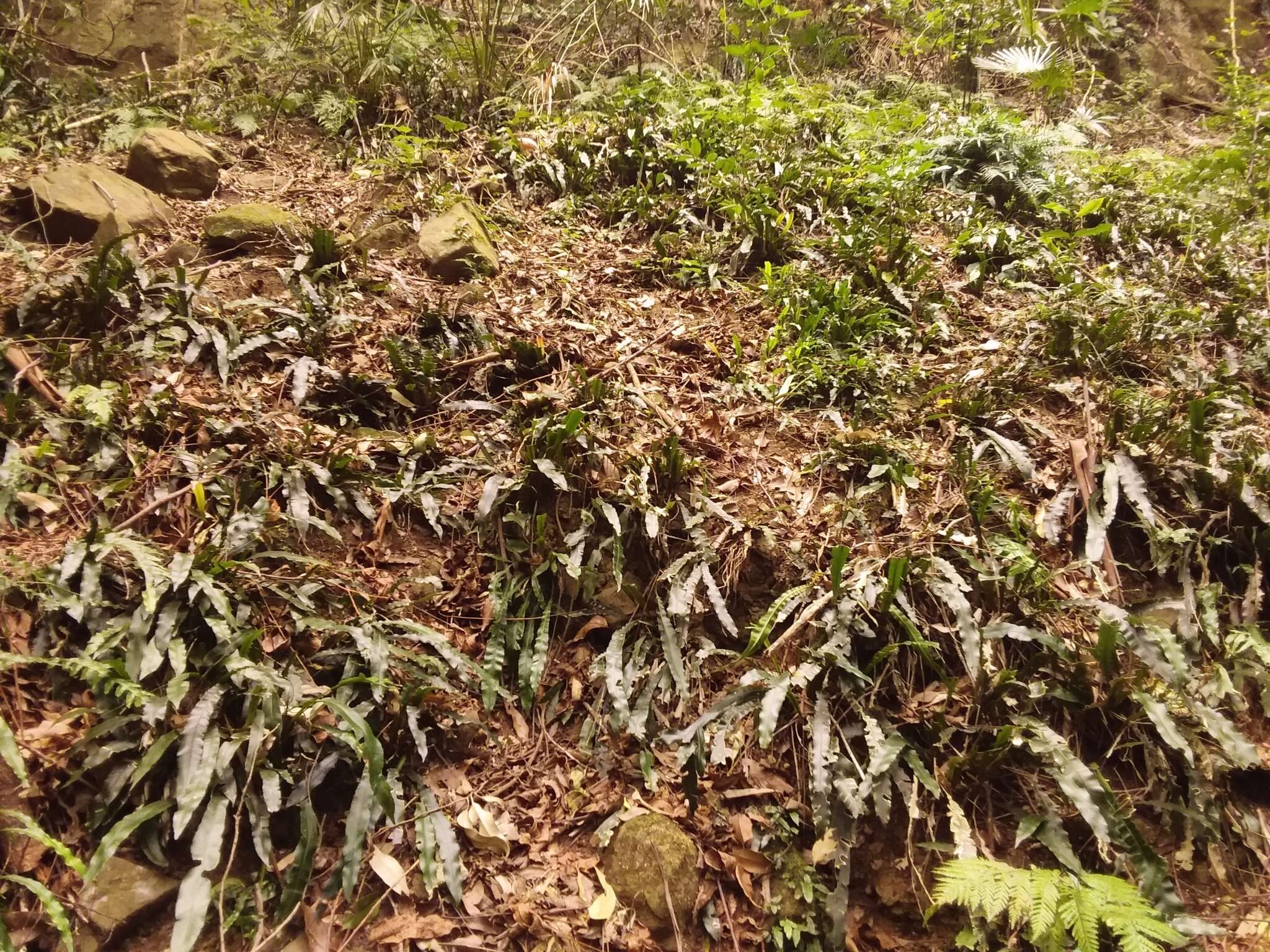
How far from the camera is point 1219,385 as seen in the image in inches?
148

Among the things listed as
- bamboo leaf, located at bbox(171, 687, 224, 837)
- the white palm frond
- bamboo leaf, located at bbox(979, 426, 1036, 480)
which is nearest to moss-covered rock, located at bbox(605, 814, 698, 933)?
bamboo leaf, located at bbox(171, 687, 224, 837)

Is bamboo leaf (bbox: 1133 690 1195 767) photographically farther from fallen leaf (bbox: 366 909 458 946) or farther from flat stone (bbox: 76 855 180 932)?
flat stone (bbox: 76 855 180 932)

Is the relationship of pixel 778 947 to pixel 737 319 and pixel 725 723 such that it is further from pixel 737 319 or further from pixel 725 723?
pixel 737 319

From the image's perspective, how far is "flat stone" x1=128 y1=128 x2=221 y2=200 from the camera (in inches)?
183

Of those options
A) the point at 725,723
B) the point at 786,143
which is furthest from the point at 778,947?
→ the point at 786,143

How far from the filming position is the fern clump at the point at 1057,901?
180 cm

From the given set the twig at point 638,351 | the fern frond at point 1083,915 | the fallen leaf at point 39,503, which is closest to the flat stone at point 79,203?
the fallen leaf at point 39,503

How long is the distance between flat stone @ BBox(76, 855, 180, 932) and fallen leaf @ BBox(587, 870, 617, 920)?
1.45 m

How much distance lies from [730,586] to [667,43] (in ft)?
23.5

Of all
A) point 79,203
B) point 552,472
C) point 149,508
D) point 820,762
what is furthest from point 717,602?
point 79,203

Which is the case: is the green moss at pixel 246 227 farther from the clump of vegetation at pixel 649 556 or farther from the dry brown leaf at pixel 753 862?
the dry brown leaf at pixel 753 862

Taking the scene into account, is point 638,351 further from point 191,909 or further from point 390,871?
point 191,909

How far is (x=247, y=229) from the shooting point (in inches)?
169

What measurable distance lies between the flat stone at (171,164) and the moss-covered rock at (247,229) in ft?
2.38
